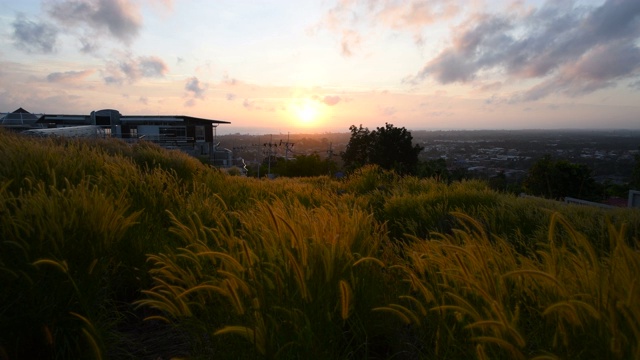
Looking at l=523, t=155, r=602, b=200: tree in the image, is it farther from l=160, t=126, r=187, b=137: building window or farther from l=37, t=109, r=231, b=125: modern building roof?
l=37, t=109, r=231, b=125: modern building roof

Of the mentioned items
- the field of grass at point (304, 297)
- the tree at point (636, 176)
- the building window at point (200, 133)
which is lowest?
the tree at point (636, 176)

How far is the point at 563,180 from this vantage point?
24859 millimetres

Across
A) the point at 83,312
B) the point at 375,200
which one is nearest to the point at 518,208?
the point at 375,200

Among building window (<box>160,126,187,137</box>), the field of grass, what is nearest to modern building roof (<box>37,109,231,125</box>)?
building window (<box>160,126,187,137</box>)

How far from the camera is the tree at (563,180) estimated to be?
24547 millimetres

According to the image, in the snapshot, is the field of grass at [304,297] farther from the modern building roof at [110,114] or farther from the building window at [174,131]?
the modern building roof at [110,114]

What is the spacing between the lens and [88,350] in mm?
2295

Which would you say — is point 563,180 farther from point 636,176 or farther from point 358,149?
point 358,149

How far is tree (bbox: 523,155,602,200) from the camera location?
24547mm

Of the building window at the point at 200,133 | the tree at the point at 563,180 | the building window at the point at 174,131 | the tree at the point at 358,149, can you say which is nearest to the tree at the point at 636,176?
the tree at the point at 563,180

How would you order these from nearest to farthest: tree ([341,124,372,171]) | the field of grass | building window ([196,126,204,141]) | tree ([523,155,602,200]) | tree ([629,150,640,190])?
1. the field of grass
2. tree ([523,155,602,200])
3. tree ([629,150,640,190])
4. tree ([341,124,372,171])
5. building window ([196,126,204,141])

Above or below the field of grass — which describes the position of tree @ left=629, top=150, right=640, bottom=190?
A: below

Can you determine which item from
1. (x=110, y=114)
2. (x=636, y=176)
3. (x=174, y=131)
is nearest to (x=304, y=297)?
(x=636, y=176)

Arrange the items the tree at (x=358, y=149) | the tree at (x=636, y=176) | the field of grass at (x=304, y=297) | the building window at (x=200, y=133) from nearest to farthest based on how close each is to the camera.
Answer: the field of grass at (x=304, y=297), the tree at (x=636, y=176), the tree at (x=358, y=149), the building window at (x=200, y=133)
